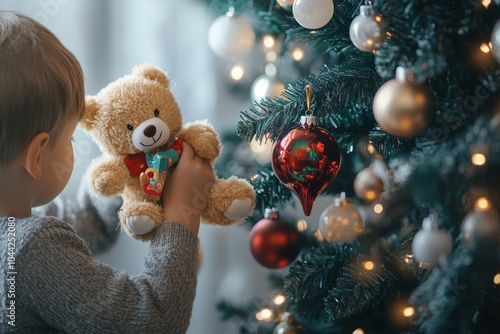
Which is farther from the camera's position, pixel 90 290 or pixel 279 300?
pixel 279 300

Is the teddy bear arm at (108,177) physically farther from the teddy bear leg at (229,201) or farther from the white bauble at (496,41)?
the white bauble at (496,41)

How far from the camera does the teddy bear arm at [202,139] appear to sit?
35.5 inches

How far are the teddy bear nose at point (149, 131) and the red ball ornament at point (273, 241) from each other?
33cm

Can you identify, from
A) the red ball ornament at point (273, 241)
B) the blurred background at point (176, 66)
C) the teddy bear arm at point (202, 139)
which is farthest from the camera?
the blurred background at point (176, 66)

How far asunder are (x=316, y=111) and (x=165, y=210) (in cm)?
24

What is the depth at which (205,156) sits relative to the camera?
909 millimetres

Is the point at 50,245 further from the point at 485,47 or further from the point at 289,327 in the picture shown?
the point at 485,47

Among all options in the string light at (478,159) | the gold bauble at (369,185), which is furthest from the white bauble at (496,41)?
the gold bauble at (369,185)

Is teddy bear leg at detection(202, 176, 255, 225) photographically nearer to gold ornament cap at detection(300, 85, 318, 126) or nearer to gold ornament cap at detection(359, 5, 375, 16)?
gold ornament cap at detection(300, 85, 318, 126)

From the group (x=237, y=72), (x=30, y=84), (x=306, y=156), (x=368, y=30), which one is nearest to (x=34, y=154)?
(x=30, y=84)

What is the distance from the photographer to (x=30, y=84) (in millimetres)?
775

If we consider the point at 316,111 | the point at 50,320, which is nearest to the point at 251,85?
the point at 316,111

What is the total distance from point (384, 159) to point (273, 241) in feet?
0.76

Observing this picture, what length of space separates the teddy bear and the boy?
0.04 m
